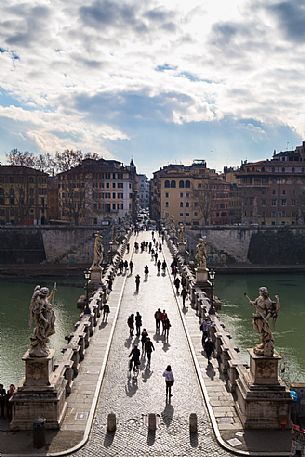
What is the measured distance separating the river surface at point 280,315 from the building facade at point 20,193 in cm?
3133

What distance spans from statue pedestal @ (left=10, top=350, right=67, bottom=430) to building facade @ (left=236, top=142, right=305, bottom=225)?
70170 millimetres

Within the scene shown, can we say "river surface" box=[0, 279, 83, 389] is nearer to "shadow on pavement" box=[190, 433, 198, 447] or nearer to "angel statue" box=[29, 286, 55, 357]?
"angel statue" box=[29, 286, 55, 357]

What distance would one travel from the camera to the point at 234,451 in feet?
43.8

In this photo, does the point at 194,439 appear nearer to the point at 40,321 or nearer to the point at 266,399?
the point at 266,399

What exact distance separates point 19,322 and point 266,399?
26.7m

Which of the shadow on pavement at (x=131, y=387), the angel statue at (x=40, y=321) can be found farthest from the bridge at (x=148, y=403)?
the angel statue at (x=40, y=321)

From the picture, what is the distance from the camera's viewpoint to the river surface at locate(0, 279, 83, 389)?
27250 mm

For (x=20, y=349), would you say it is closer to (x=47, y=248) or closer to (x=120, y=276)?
(x=120, y=276)

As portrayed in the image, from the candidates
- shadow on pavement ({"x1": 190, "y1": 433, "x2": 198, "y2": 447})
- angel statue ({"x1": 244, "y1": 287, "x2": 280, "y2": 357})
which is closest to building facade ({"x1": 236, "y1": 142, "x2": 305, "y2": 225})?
angel statue ({"x1": 244, "y1": 287, "x2": 280, "y2": 357})

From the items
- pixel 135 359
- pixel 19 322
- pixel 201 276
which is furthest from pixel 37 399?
pixel 19 322

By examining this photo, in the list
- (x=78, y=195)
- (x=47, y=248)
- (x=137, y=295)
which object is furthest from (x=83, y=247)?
(x=137, y=295)

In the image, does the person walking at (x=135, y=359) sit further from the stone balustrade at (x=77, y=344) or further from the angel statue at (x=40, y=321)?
the angel statue at (x=40, y=321)

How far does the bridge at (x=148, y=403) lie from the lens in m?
13.6

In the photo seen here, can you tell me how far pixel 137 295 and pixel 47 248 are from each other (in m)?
40.6
